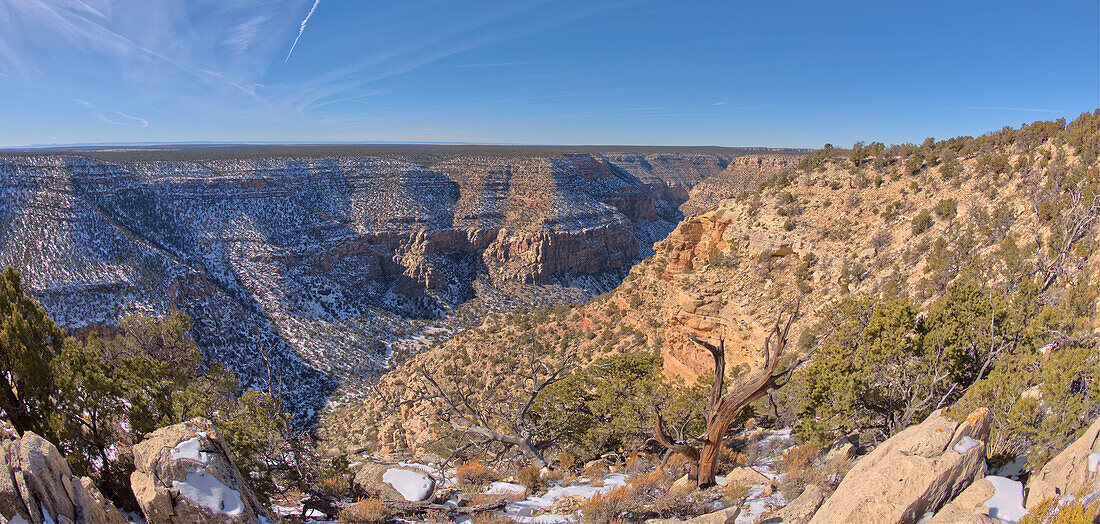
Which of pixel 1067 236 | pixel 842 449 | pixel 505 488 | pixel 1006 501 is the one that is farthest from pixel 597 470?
pixel 1067 236

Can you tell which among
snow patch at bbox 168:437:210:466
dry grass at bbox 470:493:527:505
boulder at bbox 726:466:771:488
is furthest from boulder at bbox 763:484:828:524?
snow patch at bbox 168:437:210:466

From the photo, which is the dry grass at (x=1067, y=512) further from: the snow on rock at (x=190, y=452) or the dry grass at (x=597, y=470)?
the snow on rock at (x=190, y=452)

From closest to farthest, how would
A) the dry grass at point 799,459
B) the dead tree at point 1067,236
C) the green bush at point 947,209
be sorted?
the dry grass at point 799,459, the dead tree at point 1067,236, the green bush at point 947,209

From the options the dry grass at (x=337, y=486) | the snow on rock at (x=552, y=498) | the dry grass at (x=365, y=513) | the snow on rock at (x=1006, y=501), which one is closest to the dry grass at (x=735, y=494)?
the snow on rock at (x=552, y=498)

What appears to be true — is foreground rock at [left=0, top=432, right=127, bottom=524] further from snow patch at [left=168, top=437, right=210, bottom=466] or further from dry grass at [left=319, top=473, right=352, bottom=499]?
dry grass at [left=319, top=473, right=352, bottom=499]

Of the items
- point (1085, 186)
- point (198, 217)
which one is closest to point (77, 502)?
point (1085, 186)

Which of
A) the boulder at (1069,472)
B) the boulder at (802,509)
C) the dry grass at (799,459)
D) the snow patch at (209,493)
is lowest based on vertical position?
the dry grass at (799,459)
